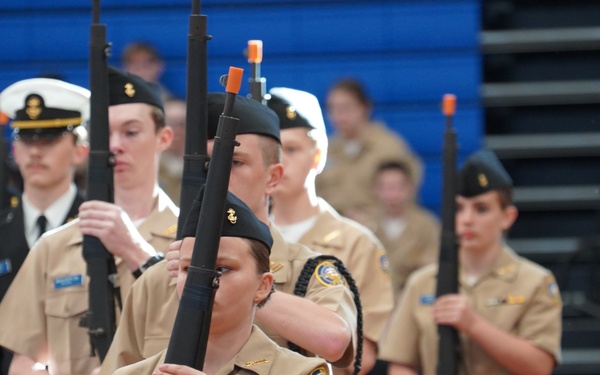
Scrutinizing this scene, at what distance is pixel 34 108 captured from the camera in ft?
19.0

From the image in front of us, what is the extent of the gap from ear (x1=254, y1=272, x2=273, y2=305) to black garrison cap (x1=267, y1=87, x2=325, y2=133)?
5.64ft

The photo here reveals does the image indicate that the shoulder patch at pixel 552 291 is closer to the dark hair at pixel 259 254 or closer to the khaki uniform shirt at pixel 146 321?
the khaki uniform shirt at pixel 146 321

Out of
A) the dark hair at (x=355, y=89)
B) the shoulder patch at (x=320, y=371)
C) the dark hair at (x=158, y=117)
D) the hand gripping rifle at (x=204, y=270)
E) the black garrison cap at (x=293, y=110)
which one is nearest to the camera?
the hand gripping rifle at (x=204, y=270)

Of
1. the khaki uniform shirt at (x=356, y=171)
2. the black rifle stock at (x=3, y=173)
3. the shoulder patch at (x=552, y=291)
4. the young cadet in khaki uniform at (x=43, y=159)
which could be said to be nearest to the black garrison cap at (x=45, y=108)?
the young cadet in khaki uniform at (x=43, y=159)

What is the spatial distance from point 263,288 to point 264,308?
43 centimetres

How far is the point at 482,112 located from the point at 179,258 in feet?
21.1

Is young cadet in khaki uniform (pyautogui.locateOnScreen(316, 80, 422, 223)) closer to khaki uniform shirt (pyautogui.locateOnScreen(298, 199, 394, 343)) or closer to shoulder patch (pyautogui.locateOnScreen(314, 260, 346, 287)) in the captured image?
khaki uniform shirt (pyautogui.locateOnScreen(298, 199, 394, 343))

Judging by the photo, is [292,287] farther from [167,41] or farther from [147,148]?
[167,41]

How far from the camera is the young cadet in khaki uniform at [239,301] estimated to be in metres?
3.56

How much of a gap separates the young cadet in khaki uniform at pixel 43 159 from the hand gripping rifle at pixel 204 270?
2.38 meters

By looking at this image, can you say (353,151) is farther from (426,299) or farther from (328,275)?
(328,275)

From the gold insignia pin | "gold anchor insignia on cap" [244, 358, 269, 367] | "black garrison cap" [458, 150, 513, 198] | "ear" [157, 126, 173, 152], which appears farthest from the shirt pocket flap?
"black garrison cap" [458, 150, 513, 198]

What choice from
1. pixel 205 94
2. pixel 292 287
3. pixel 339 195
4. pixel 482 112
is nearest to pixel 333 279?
pixel 292 287

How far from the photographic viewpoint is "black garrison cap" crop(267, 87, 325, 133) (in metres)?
5.41
